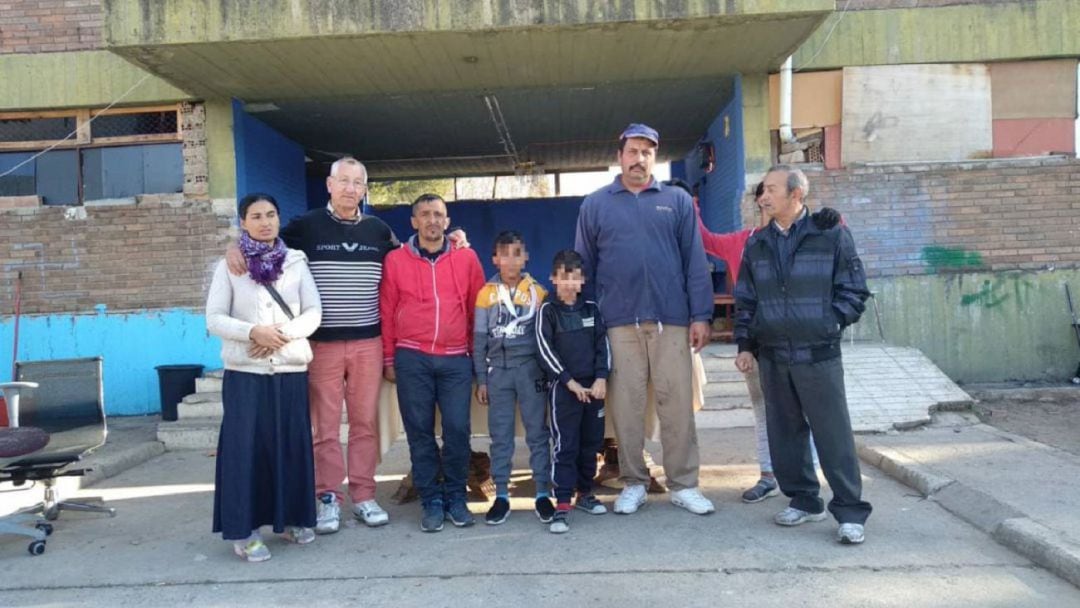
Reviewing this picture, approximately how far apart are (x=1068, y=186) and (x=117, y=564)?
32.4 feet

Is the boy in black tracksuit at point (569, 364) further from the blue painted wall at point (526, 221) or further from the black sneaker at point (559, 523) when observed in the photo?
the blue painted wall at point (526, 221)

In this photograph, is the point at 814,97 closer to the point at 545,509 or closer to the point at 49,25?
the point at 545,509

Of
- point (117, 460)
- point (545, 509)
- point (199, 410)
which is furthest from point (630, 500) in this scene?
point (199, 410)

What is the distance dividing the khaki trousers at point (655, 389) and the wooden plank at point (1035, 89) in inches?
262

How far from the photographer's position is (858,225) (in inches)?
358

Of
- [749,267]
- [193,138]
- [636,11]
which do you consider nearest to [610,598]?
[749,267]

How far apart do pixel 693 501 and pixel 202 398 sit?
19.0 ft

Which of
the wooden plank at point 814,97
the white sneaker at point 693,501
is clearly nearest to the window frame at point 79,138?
the wooden plank at point 814,97

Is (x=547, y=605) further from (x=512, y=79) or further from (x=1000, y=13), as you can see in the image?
(x=1000, y=13)

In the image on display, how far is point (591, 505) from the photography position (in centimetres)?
476

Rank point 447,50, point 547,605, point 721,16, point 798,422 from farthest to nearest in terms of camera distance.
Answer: point 447,50, point 721,16, point 798,422, point 547,605

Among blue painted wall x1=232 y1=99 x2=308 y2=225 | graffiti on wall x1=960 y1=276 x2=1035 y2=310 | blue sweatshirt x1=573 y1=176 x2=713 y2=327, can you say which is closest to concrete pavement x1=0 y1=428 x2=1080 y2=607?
blue sweatshirt x1=573 y1=176 x2=713 y2=327

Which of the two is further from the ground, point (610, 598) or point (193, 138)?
point (193, 138)

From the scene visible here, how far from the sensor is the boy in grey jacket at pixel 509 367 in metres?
4.68
